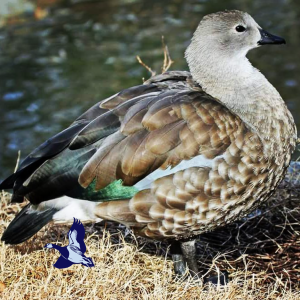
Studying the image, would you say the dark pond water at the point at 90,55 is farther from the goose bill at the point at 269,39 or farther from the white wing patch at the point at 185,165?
the white wing patch at the point at 185,165

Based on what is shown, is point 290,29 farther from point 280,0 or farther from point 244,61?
point 244,61

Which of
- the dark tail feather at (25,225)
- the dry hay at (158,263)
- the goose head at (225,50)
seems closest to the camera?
the dry hay at (158,263)

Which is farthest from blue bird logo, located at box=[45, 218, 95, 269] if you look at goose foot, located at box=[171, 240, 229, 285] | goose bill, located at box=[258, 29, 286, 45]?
goose bill, located at box=[258, 29, 286, 45]

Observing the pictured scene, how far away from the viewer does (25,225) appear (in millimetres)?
4148

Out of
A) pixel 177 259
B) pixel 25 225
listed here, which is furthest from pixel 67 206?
pixel 177 259

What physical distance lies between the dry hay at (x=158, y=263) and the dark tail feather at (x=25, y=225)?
22 cm

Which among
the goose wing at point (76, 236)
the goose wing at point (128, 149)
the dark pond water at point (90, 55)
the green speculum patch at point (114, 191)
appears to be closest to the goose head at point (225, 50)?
the goose wing at point (128, 149)

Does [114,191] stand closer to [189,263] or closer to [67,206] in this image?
[67,206]

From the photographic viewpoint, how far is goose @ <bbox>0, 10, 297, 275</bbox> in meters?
4.06

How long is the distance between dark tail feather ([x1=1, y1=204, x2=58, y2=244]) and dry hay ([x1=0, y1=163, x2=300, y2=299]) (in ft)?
0.73

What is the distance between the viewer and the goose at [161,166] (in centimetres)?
406

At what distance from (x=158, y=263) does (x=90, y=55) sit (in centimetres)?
600

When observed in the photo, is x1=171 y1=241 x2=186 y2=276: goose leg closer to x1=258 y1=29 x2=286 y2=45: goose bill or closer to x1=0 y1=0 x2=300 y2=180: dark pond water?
x1=258 y1=29 x2=286 y2=45: goose bill

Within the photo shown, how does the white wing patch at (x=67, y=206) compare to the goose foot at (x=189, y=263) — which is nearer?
the white wing patch at (x=67, y=206)
